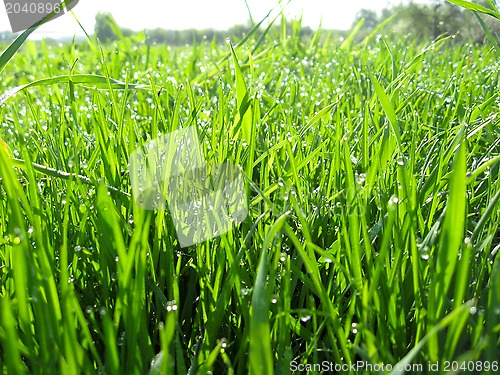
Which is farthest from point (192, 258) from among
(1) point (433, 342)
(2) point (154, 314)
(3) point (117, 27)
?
(3) point (117, 27)

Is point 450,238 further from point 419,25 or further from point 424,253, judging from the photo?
point 419,25

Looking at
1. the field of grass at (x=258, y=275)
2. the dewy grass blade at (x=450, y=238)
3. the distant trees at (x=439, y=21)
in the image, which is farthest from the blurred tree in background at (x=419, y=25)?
the dewy grass blade at (x=450, y=238)

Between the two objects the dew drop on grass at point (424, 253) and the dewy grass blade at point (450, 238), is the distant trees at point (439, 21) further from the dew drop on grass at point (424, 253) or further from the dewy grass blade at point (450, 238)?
the dewy grass blade at point (450, 238)

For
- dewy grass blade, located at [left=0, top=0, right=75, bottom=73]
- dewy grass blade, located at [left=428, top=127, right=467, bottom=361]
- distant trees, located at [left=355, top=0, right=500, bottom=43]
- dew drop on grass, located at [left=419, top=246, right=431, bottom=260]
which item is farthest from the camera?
distant trees, located at [left=355, top=0, right=500, bottom=43]

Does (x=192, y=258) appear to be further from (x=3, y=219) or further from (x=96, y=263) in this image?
(x=3, y=219)

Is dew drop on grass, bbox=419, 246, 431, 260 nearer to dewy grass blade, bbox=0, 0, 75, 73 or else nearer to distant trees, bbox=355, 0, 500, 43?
dewy grass blade, bbox=0, 0, 75, 73

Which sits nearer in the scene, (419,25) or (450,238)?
(450,238)

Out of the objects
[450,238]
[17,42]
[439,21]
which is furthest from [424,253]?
[439,21]

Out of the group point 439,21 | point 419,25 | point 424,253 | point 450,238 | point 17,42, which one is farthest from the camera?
point 419,25

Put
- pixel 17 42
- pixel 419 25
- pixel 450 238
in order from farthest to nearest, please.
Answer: pixel 419 25, pixel 17 42, pixel 450 238

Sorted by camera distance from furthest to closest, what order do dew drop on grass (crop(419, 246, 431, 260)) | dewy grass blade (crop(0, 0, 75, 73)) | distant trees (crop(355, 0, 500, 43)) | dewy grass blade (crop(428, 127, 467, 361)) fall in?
distant trees (crop(355, 0, 500, 43)) → dewy grass blade (crop(0, 0, 75, 73)) → dew drop on grass (crop(419, 246, 431, 260)) → dewy grass blade (crop(428, 127, 467, 361))

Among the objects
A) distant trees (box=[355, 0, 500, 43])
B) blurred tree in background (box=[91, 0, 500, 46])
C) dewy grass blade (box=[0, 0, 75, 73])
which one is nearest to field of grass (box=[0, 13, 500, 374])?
dewy grass blade (box=[0, 0, 75, 73])

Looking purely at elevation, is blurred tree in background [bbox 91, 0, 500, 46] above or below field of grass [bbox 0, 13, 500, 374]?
above

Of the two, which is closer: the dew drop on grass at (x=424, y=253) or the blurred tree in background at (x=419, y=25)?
the dew drop on grass at (x=424, y=253)
